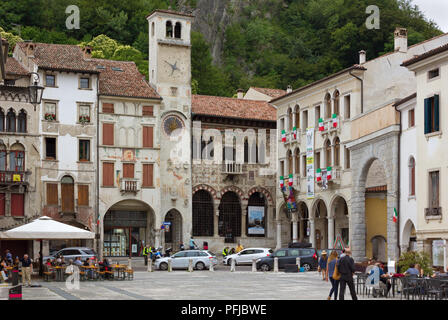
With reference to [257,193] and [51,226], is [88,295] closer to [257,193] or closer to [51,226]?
[51,226]

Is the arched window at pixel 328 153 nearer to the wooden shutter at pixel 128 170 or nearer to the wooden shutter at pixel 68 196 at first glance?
the wooden shutter at pixel 128 170

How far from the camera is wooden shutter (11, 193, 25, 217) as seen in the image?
185 ft

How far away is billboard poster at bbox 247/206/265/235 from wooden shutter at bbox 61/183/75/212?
13.9 metres

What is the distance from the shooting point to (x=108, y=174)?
59938 millimetres

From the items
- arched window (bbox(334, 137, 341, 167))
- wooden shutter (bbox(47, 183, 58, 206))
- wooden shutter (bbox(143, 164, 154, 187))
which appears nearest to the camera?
arched window (bbox(334, 137, 341, 167))

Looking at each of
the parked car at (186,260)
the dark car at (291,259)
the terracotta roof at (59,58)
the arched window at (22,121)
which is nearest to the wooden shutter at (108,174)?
the arched window at (22,121)

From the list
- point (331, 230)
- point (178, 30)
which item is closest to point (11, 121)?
point (178, 30)

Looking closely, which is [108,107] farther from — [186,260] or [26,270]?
[26,270]

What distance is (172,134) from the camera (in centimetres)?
6234

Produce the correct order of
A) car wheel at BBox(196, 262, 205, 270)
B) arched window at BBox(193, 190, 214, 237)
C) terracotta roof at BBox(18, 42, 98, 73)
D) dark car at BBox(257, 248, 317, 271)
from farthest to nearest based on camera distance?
arched window at BBox(193, 190, 214, 237) < terracotta roof at BBox(18, 42, 98, 73) < car wheel at BBox(196, 262, 205, 270) < dark car at BBox(257, 248, 317, 271)

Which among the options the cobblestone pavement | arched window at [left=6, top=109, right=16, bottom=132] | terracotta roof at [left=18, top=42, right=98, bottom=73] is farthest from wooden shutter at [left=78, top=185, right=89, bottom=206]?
the cobblestone pavement

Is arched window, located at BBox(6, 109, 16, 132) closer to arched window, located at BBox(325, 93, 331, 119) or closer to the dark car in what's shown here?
the dark car

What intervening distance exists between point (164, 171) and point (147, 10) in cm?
3571
